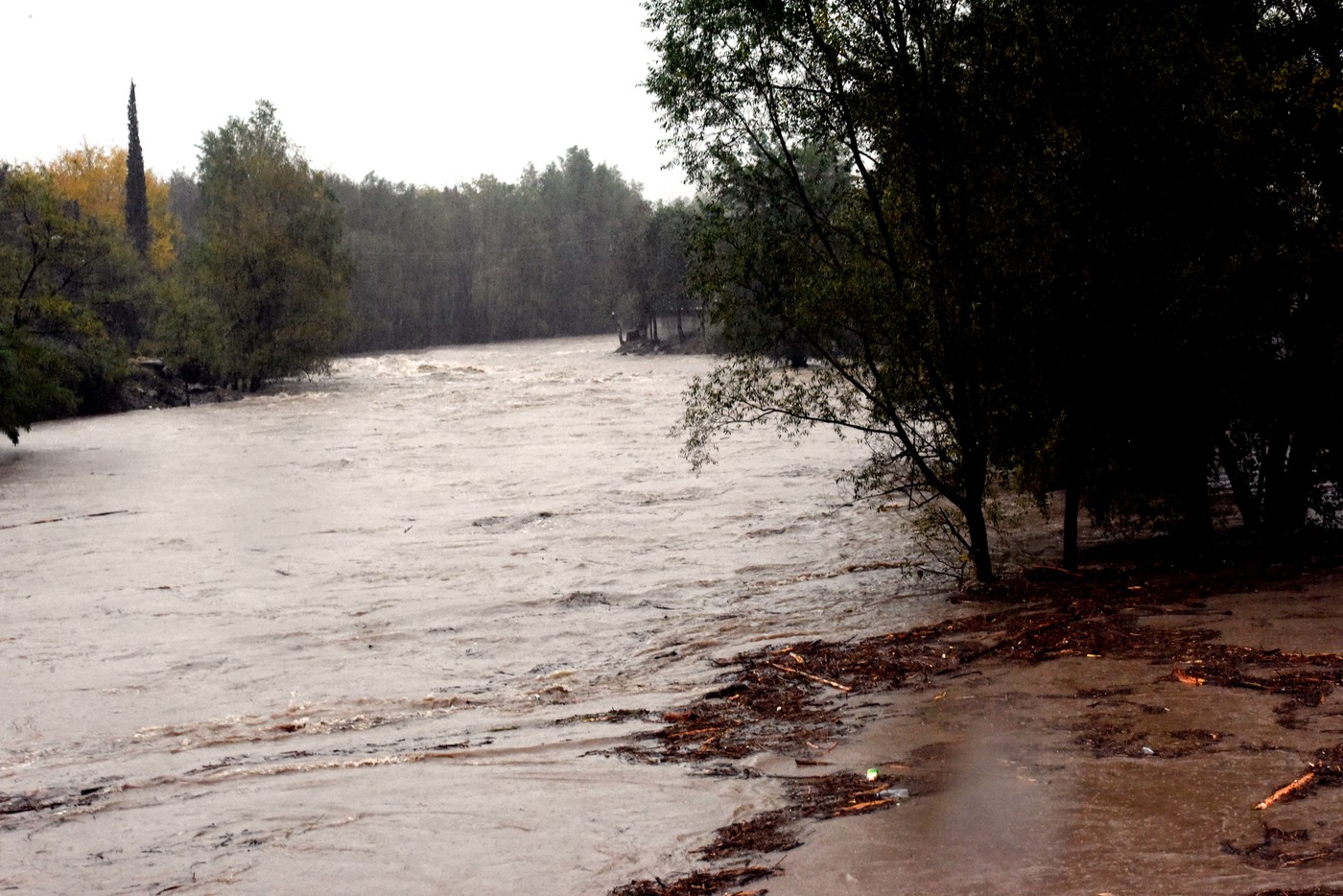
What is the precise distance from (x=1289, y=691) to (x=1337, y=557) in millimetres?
5370

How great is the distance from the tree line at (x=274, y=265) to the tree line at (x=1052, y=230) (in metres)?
1.56

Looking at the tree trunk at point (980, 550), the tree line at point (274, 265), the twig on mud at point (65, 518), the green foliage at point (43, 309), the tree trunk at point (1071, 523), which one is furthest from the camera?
the tree line at point (274, 265)

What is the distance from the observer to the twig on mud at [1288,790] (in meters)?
6.09

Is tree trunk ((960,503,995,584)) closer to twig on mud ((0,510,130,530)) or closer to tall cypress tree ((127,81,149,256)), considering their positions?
twig on mud ((0,510,130,530))

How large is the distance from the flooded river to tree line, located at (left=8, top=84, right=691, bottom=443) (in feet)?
13.7

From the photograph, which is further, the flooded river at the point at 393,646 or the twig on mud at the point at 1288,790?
the flooded river at the point at 393,646

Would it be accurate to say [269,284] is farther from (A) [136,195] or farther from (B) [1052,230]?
(B) [1052,230]

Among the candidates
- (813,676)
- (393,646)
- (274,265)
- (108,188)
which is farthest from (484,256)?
(813,676)

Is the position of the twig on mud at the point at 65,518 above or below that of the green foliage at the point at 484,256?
below

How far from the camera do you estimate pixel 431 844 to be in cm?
712

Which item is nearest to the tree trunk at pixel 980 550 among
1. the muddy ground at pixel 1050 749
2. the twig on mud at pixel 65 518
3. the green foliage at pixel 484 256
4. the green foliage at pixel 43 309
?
the muddy ground at pixel 1050 749

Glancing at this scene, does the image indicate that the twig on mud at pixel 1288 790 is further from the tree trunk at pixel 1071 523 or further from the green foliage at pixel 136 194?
the green foliage at pixel 136 194

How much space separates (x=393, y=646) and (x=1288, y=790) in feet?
29.1

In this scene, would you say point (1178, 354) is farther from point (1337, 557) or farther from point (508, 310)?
point (508, 310)
